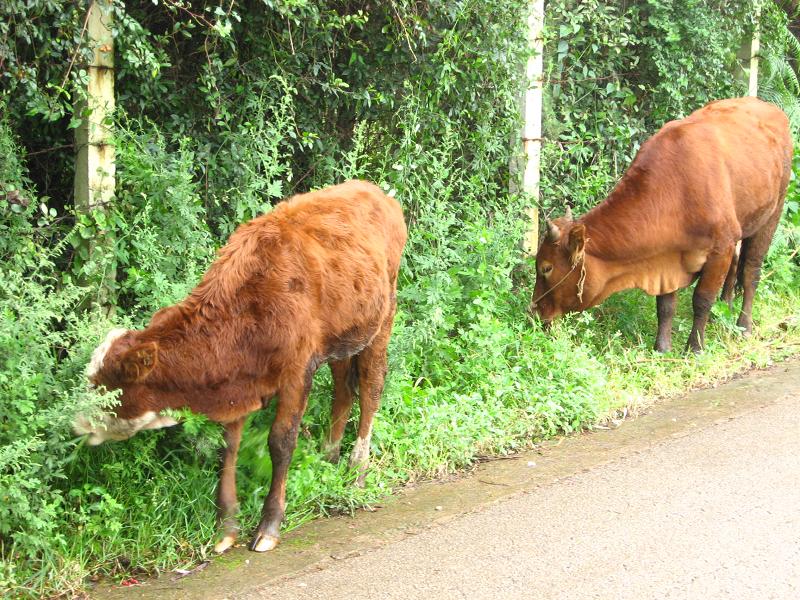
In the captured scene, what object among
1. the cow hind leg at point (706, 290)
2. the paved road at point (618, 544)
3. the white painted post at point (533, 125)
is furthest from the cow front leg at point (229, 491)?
the cow hind leg at point (706, 290)

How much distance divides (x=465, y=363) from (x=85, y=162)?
278 cm

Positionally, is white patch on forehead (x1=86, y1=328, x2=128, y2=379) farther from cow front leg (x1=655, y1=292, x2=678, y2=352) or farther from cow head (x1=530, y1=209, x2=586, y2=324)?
cow front leg (x1=655, y1=292, x2=678, y2=352)

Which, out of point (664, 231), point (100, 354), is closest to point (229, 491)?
point (100, 354)

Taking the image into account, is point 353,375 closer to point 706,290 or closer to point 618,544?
point 618,544

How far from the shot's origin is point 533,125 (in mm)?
7898

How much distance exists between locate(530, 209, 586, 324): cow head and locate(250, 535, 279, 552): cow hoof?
3.43 metres

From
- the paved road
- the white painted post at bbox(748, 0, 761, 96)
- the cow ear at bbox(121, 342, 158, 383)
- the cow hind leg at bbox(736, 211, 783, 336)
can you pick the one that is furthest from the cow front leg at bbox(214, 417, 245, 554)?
the white painted post at bbox(748, 0, 761, 96)

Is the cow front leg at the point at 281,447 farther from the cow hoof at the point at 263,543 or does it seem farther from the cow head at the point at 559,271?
the cow head at the point at 559,271

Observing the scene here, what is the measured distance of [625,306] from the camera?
8227 mm

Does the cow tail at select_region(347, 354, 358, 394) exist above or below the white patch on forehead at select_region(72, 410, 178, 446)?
below

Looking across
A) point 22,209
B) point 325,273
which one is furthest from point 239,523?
point 22,209

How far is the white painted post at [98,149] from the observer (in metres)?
5.27

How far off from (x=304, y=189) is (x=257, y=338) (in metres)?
2.64

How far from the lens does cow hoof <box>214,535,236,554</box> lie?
14.7 feet
